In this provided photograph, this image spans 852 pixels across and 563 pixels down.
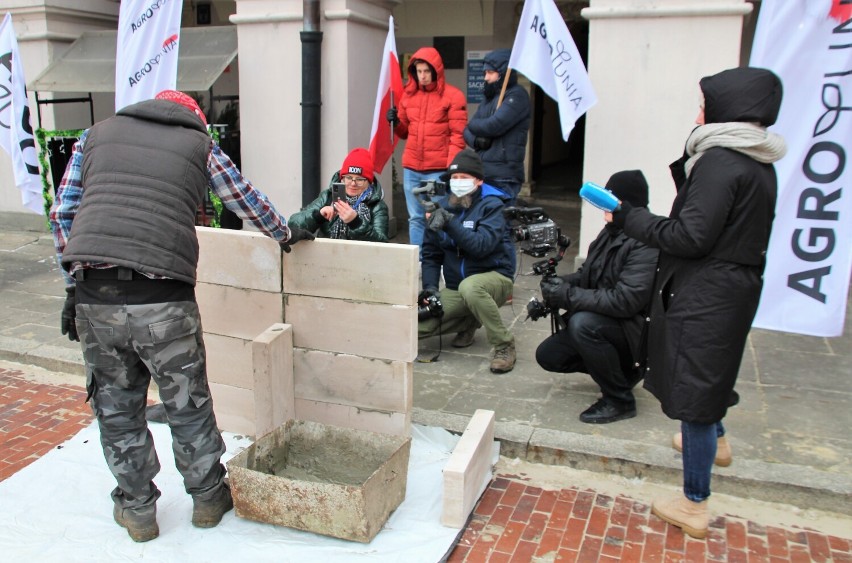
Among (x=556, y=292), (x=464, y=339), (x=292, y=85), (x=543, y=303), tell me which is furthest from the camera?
(x=292, y=85)

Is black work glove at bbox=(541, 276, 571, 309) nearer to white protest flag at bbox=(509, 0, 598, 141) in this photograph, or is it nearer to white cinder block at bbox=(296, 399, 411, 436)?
white cinder block at bbox=(296, 399, 411, 436)

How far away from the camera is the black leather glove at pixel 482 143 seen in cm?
654

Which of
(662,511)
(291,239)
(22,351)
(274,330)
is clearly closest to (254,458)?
(274,330)

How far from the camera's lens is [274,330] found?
4148 mm

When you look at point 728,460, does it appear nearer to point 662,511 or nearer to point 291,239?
point 662,511

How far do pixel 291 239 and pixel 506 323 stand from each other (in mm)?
2736

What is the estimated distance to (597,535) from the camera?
3570 millimetres

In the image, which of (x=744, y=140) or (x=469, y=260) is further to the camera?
(x=469, y=260)

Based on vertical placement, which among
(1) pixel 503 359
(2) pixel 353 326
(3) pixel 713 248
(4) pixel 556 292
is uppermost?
(3) pixel 713 248

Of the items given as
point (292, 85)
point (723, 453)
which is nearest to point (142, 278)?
point (723, 453)

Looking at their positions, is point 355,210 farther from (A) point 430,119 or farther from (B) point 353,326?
(A) point 430,119

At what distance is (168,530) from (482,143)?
409 cm

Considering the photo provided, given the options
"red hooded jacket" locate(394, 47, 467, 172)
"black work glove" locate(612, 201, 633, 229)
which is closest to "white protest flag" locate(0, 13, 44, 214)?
"red hooded jacket" locate(394, 47, 467, 172)

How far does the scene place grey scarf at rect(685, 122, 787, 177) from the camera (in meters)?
3.13
